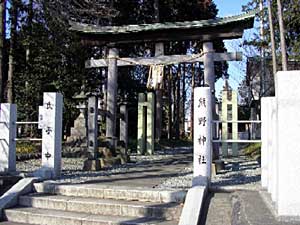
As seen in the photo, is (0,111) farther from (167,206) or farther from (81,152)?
(81,152)

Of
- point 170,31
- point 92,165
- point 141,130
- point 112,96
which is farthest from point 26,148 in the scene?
point 170,31

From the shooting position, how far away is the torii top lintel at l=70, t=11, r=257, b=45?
11070 mm

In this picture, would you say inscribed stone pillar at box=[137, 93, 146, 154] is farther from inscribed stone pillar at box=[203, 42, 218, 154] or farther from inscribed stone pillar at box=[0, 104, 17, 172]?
inscribed stone pillar at box=[0, 104, 17, 172]

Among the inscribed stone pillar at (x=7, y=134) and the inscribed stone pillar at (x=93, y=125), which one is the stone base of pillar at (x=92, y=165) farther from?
the inscribed stone pillar at (x=7, y=134)

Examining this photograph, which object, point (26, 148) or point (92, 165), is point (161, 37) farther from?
point (26, 148)

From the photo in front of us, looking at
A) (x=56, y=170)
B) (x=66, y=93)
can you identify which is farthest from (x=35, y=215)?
(x=66, y=93)

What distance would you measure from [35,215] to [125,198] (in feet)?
4.74

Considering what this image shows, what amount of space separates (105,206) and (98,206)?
0.40ft

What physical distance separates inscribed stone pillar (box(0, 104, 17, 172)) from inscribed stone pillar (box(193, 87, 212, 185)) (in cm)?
404

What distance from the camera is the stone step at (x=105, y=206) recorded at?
5.66 m

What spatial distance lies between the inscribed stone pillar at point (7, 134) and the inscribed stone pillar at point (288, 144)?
5.79 meters

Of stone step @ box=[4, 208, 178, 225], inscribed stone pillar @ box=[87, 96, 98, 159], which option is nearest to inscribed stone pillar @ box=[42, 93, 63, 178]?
stone step @ box=[4, 208, 178, 225]

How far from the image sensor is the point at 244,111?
111 ft

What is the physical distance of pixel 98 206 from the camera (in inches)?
235
